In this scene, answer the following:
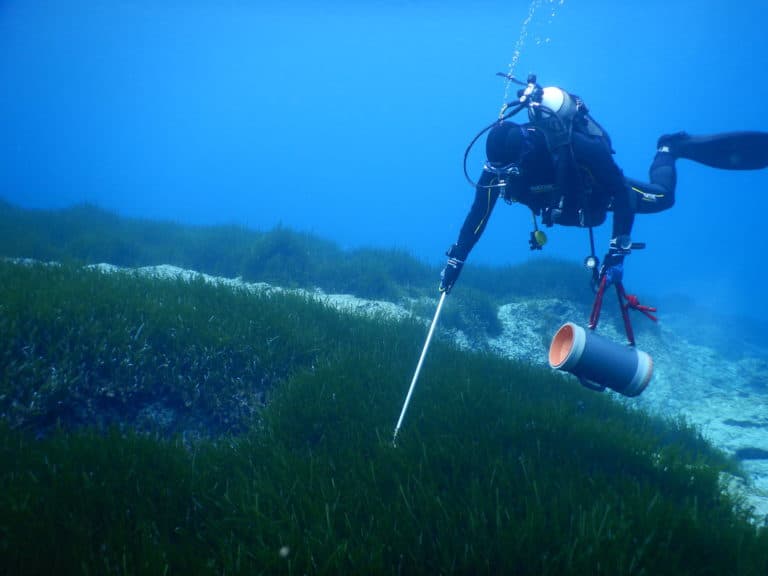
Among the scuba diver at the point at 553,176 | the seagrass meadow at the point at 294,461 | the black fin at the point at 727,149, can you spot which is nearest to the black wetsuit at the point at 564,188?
the scuba diver at the point at 553,176

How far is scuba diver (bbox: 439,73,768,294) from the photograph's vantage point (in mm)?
4621

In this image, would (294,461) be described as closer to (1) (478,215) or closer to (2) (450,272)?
(2) (450,272)

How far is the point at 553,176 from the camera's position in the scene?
15.8 ft

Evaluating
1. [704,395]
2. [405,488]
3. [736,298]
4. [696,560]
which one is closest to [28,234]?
[405,488]

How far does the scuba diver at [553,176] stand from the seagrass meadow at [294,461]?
1739 mm

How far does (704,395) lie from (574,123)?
11539 mm

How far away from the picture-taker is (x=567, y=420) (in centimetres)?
417

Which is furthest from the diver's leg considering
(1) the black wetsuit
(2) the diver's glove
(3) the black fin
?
(2) the diver's glove

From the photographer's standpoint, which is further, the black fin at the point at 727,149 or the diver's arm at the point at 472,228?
the black fin at the point at 727,149

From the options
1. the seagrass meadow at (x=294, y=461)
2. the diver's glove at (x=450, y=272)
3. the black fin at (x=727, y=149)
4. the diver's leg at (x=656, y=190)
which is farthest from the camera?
the black fin at (x=727, y=149)

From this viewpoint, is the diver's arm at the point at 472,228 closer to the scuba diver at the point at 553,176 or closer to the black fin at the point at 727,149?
the scuba diver at the point at 553,176

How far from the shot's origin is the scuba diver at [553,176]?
182 inches

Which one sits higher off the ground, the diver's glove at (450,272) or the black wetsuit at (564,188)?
the black wetsuit at (564,188)

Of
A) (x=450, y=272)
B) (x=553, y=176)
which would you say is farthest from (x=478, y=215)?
(x=553, y=176)
